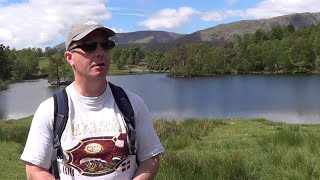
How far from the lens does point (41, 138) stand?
2.28 meters

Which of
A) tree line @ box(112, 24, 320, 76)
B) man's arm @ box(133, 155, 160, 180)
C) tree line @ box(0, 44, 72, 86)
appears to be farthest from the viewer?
tree line @ box(112, 24, 320, 76)

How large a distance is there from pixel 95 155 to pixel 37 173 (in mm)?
351

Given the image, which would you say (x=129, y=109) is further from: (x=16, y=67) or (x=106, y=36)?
(x=16, y=67)

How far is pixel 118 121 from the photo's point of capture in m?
2.35

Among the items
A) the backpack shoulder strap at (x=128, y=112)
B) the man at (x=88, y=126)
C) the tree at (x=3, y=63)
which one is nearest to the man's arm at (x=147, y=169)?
the man at (x=88, y=126)

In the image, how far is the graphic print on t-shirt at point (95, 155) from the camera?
2.26 metres

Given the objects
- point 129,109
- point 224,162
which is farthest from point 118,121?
point 224,162

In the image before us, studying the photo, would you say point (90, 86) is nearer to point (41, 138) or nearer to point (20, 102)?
point (41, 138)

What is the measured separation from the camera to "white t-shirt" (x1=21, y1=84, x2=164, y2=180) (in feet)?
7.45

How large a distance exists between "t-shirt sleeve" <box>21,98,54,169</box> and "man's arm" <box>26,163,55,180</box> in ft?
0.12

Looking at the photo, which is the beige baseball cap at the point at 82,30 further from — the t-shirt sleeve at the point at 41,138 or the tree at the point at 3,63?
the tree at the point at 3,63

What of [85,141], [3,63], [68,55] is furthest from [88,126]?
[3,63]

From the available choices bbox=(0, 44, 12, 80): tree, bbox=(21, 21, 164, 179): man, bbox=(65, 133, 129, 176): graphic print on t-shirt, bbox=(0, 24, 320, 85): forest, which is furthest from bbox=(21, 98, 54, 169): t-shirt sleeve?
bbox=(0, 24, 320, 85): forest

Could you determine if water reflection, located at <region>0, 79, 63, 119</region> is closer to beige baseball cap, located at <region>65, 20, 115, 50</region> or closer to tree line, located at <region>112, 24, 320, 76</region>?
beige baseball cap, located at <region>65, 20, 115, 50</region>
